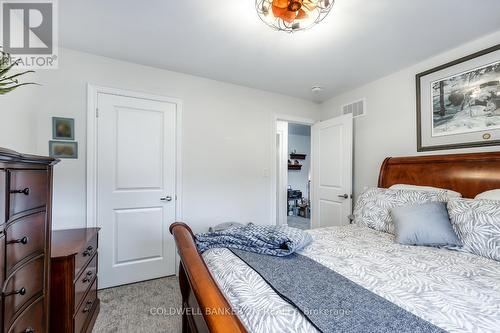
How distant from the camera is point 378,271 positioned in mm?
1127

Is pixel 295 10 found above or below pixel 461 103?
above

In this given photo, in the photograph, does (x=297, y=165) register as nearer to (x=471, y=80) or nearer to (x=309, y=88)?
(x=309, y=88)

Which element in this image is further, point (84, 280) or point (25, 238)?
point (84, 280)

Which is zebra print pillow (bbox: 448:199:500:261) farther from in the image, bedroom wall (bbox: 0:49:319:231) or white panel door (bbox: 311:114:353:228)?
bedroom wall (bbox: 0:49:319:231)

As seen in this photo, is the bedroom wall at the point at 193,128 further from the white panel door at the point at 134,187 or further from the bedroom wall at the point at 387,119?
the bedroom wall at the point at 387,119

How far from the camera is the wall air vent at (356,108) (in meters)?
3.06

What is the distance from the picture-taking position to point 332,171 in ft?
10.7

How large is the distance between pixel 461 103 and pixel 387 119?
71 cm

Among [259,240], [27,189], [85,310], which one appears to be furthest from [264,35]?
[85,310]

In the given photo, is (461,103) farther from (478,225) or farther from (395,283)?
(395,283)

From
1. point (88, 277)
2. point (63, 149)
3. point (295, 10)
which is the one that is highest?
point (295, 10)

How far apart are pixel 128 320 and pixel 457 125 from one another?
134 inches

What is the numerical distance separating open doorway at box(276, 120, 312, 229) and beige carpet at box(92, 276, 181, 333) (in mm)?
2843

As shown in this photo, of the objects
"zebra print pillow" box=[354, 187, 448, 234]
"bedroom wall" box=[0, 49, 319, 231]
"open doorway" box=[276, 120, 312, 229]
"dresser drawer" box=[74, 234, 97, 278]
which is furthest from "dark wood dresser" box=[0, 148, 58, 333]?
"open doorway" box=[276, 120, 312, 229]
